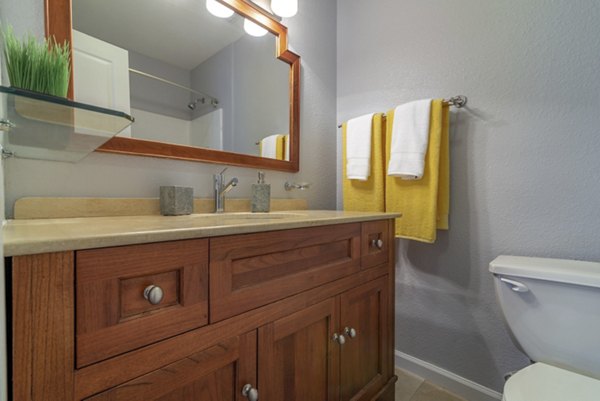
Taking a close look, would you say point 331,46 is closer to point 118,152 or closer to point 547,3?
point 547,3

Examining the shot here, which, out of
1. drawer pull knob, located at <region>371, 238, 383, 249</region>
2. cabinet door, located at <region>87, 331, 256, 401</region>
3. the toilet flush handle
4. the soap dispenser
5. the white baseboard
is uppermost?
the soap dispenser

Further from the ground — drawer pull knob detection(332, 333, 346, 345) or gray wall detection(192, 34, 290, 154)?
gray wall detection(192, 34, 290, 154)

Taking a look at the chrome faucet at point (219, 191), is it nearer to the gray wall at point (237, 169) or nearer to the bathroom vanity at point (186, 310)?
the gray wall at point (237, 169)

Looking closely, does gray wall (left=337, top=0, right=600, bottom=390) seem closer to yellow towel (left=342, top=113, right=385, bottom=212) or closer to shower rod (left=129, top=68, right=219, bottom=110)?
yellow towel (left=342, top=113, right=385, bottom=212)

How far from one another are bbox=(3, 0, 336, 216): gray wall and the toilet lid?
1122 mm

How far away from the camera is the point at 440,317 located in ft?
4.57

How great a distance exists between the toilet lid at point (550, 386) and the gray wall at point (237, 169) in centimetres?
112

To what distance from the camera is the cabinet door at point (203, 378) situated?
490 millimetres

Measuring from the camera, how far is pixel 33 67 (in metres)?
0.56

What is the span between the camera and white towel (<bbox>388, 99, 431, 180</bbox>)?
1273 millimetres

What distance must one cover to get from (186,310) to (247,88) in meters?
1.11

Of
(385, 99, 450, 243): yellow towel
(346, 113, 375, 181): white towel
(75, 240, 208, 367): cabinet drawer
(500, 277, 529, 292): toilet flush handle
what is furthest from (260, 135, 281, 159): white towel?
(500, 277, 529, 292): toilet flush handle

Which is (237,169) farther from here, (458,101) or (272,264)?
(458,101)

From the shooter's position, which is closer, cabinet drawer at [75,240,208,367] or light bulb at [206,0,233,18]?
cabinet drawer at [75,240,208,367]
